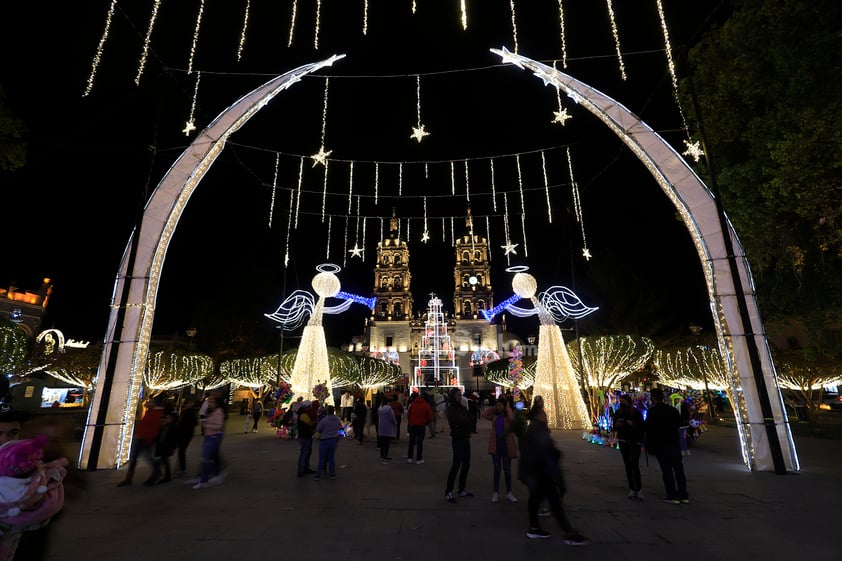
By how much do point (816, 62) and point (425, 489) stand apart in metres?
9.25

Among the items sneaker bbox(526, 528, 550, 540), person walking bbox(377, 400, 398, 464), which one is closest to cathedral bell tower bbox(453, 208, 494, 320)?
person walking bbox(377, 400, 398, 464)

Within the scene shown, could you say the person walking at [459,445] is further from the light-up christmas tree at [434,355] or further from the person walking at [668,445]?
the light-up christmas tree at [434,355]

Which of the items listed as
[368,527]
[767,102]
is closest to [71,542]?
[368,527]

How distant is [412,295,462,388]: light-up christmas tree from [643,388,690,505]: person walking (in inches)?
1872

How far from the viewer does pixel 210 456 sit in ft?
23.5

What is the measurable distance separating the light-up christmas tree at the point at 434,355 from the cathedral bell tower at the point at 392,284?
12103 millimetres

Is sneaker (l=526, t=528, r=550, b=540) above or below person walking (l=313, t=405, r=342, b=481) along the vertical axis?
below

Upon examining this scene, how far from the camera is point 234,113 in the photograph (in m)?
10.0

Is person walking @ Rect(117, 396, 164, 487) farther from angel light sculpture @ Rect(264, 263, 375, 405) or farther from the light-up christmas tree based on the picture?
the light-up christmas tree

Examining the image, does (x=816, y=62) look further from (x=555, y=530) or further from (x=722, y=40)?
(x=555, y=530)

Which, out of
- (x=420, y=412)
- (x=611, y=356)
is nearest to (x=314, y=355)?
(x=420, y=412)

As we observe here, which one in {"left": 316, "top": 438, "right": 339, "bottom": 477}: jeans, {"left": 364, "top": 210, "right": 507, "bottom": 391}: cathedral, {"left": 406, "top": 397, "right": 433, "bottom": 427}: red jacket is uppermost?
{"left": 364, "top": 210, "right": 507, "bottom": 391}: cathedral

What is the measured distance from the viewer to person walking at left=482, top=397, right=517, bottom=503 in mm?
6117

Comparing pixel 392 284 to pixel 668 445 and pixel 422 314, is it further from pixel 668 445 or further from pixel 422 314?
pixel 668 445
